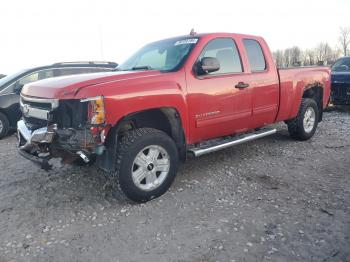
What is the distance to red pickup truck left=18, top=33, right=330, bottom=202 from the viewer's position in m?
3.46

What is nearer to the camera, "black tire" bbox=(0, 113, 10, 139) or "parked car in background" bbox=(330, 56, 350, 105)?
"black tire" bbox=(0, 113, 10, 139)

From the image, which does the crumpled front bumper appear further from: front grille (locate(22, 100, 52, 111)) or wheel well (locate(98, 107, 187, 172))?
wheel well (locate(98, 107, 187, 172))

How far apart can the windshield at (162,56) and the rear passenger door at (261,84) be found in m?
1.07

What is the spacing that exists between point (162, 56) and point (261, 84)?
1.55 metres

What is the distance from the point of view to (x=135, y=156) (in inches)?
145

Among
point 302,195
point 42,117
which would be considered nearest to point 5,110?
point 42,117

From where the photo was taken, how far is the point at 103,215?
11.9 feet

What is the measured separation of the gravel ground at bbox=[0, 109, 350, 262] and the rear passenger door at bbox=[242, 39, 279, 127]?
722 mm

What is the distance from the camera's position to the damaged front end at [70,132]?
3389mm

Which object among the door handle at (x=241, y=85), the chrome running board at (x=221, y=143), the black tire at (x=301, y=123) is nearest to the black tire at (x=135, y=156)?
the chrome running board at (x=221, y=143)

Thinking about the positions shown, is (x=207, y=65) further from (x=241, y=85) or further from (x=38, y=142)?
(x=38, y=142)

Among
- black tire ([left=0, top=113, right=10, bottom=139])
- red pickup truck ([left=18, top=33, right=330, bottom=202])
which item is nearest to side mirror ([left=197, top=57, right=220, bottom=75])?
red pickup truck ([left=18, top=33, right=330, bottom=202])

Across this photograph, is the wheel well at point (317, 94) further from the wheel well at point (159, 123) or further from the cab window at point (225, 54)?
the wheel well at point (159, 123)

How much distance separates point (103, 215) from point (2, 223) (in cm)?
103
